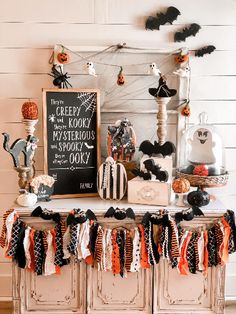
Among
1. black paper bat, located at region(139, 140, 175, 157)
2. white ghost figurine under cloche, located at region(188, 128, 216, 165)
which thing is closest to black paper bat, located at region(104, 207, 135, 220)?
black paper bat, located at region(139, 140, 175, 157)

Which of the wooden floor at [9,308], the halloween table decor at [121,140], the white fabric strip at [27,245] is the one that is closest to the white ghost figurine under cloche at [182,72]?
the halloween table decor at [121,140]

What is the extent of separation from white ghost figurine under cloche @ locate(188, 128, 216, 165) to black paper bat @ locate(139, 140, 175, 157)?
0.19m

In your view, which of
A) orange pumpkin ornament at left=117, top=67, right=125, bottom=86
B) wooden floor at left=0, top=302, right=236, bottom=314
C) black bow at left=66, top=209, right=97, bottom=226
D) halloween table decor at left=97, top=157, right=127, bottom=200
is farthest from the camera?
wooden floor at left=0, top=302, right=236, bottom=314

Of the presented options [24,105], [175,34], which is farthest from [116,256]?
[175,34]

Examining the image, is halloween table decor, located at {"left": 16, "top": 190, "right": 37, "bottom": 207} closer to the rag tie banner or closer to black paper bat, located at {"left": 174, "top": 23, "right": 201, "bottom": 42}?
the rag tie banner

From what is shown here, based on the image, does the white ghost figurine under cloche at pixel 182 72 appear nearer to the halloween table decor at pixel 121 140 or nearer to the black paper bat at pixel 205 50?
the black paper bat at pixel 205 50

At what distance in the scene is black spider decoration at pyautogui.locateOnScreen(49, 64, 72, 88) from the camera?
252 centimetres

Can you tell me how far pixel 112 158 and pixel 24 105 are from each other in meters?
0.53

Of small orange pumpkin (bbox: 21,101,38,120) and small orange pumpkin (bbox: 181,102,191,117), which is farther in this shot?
A: small orange pumpkin (bbox: 181,102,191,117)

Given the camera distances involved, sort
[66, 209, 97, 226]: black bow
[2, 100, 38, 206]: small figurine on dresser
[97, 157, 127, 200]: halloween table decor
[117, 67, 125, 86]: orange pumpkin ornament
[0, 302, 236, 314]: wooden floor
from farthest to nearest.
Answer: [0, 302, 236, 314]: wooden floor → [117, 67, 125, 86]: orange pumpkin ornament → [97, 157, 127, 200]: halloween table decor → [2, 100, 38, 206]: small figurine on dresser → [66, 209, 97, 226]: black bow

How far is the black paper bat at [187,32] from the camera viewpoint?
2.57 meters

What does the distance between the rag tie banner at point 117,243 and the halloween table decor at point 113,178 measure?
0.60ft

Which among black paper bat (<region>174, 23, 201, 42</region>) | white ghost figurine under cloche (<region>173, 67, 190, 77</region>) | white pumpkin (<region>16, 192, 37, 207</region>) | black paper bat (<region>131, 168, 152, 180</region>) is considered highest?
black paper bat (<region>174, 23, 201, 42</region>)

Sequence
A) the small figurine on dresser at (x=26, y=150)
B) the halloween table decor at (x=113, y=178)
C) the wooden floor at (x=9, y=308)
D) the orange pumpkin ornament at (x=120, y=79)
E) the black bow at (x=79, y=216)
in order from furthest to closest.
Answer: the wooden floor at (x=9, y=308), the orange pumpkin ornament at (x=120, y=79), the halloween table decor at (x=113, y=178), the small figurine on dresser at (x=26, y=150), the black bow at (x=79, y=216)
